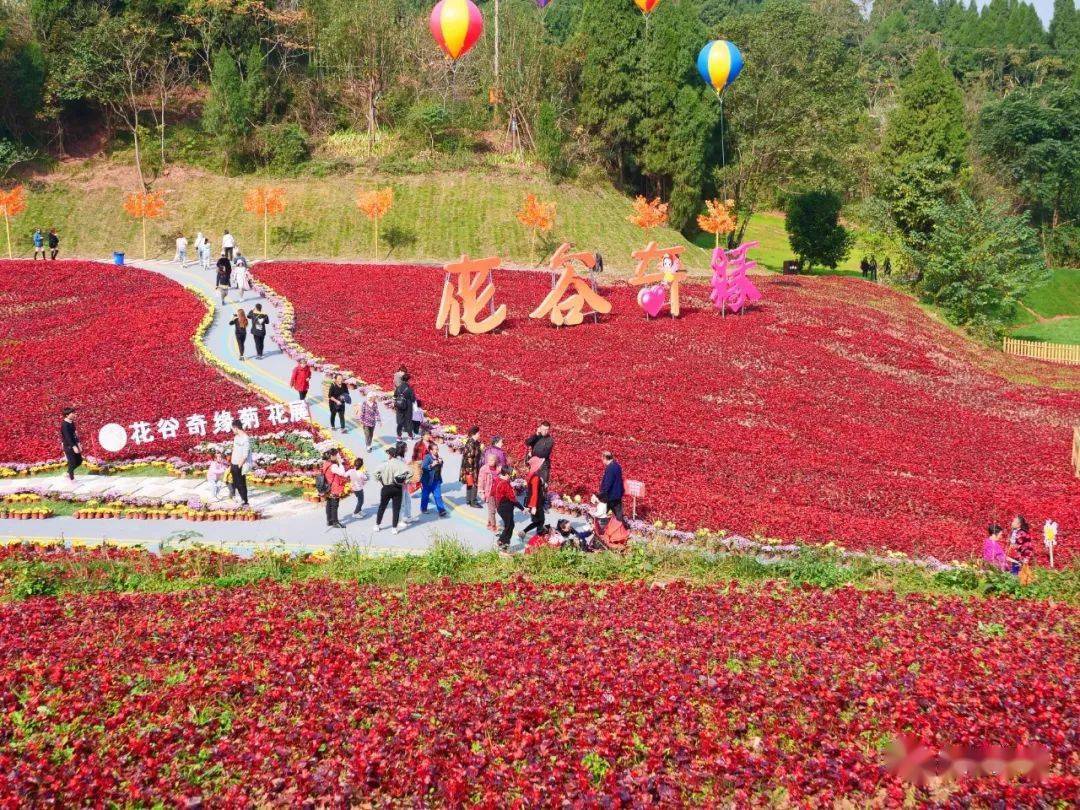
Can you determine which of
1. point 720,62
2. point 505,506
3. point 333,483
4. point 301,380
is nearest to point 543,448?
point 505,506

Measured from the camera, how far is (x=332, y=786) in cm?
779

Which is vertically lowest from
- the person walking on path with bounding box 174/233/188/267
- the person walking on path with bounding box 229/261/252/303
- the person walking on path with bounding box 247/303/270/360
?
the person walking on path with bounding box 247/303/270/360

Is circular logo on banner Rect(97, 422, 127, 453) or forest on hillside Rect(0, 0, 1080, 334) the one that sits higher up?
forest on hillside Rect(0, 0, 1080, 334)

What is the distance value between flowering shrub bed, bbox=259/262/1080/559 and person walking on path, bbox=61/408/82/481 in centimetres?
859

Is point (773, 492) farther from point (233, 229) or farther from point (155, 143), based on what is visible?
point (155, 143)

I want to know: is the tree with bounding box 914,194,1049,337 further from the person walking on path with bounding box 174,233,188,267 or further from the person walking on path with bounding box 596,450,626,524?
the person walking on path with bounding box 174,233,188,267

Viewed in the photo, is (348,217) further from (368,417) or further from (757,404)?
(368,417)

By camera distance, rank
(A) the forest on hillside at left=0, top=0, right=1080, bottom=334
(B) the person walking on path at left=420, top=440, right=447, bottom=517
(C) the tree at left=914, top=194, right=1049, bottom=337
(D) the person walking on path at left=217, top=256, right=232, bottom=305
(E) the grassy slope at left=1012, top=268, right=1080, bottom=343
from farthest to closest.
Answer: (A) the forest on hillside at left=0, top=0, right=1080, bottom=334 < (E) the grassy slope at left=1012, top=268, right=1080, bottom=343 < (C) the tree at left=914, top=194, right=1049, bottom=337 < (D) the person walking on path at left=217, top=256, right=232, bottom=305 < (B) the person walking on path at left=420, top=440, right=447, bottom=517

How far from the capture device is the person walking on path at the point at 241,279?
118 feet

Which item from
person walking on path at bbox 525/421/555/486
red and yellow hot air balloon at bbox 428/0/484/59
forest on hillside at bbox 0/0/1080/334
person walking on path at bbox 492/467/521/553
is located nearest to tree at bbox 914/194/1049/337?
forest on hillside at bbox 0/0/1080/334

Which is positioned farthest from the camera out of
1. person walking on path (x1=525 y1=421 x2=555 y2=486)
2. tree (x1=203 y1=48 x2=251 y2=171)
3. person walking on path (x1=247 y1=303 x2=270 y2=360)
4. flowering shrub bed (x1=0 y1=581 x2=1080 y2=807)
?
tree (x1=203 y1=48 x2=251 y2=171)

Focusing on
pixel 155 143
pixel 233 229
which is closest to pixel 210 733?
pixel 233 229

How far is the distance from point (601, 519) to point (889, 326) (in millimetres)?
30004

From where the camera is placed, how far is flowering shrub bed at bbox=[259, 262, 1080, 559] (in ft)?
61.3
